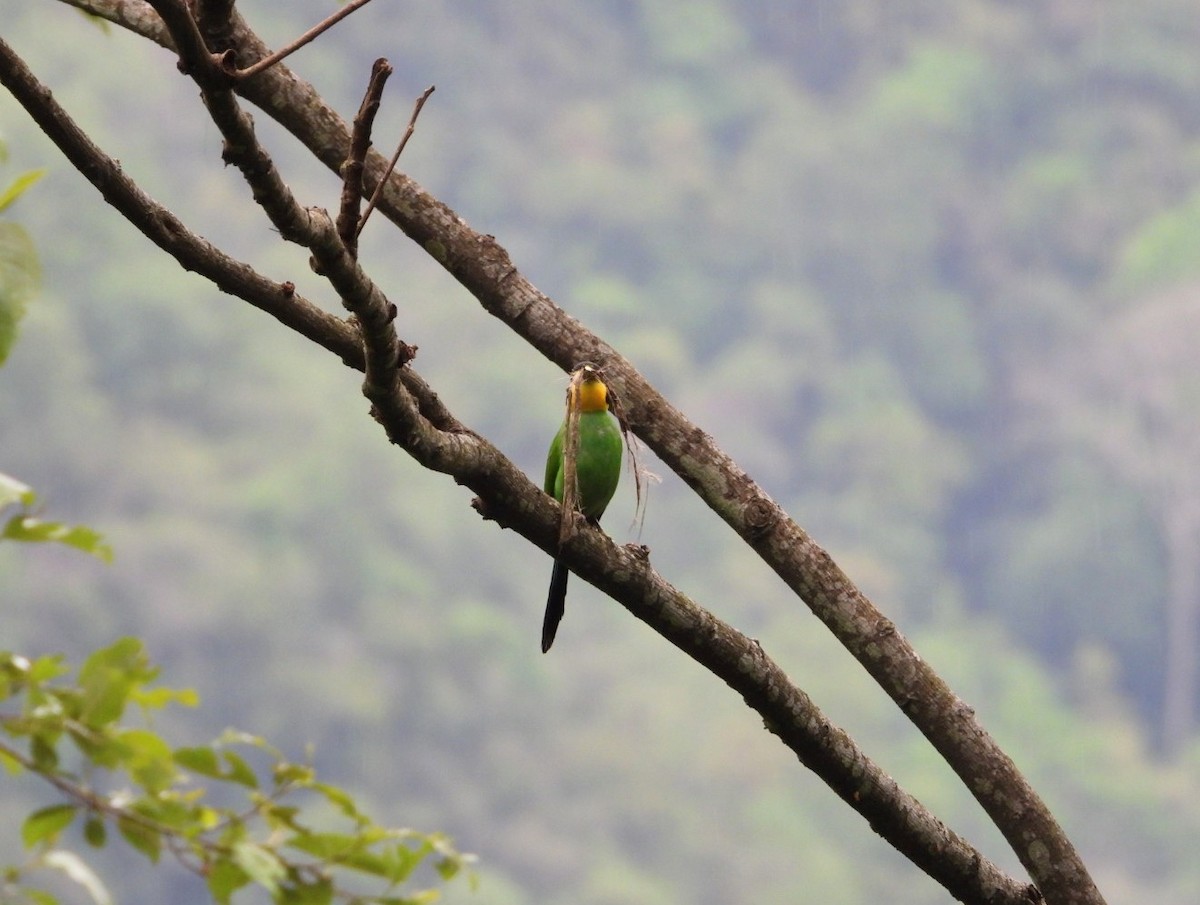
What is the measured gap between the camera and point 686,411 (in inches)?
2083

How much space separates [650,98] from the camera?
6594 cm

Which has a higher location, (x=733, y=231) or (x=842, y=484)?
(x=733, y=231)

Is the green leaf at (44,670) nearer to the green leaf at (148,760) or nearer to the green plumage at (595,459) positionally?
the green leaf at (148,760)

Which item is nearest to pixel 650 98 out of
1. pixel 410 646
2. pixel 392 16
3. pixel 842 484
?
pixel 392 16

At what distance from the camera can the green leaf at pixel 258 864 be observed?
2248mm

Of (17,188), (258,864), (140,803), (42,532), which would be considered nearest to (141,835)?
(140,803)

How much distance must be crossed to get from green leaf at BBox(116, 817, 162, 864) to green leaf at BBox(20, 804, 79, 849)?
0.24 ft

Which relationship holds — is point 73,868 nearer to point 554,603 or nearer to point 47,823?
point 47,823

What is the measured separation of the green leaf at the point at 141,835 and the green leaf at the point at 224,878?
87mm

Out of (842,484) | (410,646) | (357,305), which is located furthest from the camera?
(842,484)

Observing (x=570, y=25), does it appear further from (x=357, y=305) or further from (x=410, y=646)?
(x=357, y=305)

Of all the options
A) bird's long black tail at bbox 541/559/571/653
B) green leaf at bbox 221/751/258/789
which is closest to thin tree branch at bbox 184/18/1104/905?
bird's long black tail at bbox 541/559/571/653

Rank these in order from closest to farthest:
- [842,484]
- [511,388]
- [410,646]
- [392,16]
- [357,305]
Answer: [357,305] < [410,646] < [511,388] < [842,484] < [392,16]

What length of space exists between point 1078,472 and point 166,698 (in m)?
51.5
